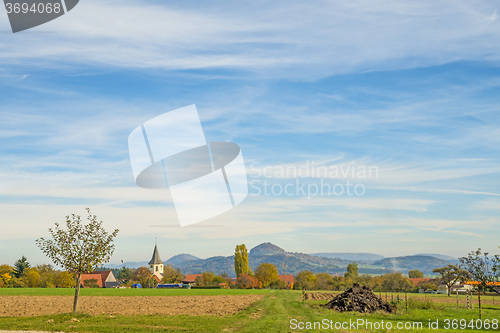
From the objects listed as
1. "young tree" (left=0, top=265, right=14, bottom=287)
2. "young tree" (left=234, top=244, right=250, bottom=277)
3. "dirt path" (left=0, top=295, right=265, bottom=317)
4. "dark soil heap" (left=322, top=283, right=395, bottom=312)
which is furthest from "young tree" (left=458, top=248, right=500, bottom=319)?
"young tree" (left=234, top=244, right=250, bottom=277)

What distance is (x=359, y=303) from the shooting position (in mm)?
39125

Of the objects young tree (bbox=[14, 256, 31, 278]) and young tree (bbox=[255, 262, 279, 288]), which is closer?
young tree (bbox=[14, 256, 31, 278])

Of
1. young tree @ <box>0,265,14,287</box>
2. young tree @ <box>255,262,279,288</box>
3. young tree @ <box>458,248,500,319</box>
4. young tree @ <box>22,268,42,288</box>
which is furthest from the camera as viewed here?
young tree @ <box>255,262,279,288</box>

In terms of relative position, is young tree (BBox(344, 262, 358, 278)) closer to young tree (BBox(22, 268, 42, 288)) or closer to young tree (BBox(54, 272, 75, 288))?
young tree (BBox(54, 272, 75, 288))

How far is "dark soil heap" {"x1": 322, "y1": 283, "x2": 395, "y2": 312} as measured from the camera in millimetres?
38531

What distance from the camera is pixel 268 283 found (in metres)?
165

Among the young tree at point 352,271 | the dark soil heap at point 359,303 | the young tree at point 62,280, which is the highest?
the dark soil heap at point 359,303

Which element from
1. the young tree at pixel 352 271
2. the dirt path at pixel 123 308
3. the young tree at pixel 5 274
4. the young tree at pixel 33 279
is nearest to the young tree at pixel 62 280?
the young tree at pixel 33 279

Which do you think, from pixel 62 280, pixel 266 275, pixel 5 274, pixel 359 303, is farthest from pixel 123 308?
pixel 266 275

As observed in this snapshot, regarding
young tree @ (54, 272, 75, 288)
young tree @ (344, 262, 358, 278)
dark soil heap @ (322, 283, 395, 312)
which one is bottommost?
young tree @ (54, 272, 75, 288)

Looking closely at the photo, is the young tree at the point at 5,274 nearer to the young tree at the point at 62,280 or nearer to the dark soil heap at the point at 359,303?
the young tree at the point at 62,280

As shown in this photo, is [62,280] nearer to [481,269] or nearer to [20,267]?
[20,267]

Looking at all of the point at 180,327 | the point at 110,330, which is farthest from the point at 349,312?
the point at 110,330

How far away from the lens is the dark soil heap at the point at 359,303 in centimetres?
3853
